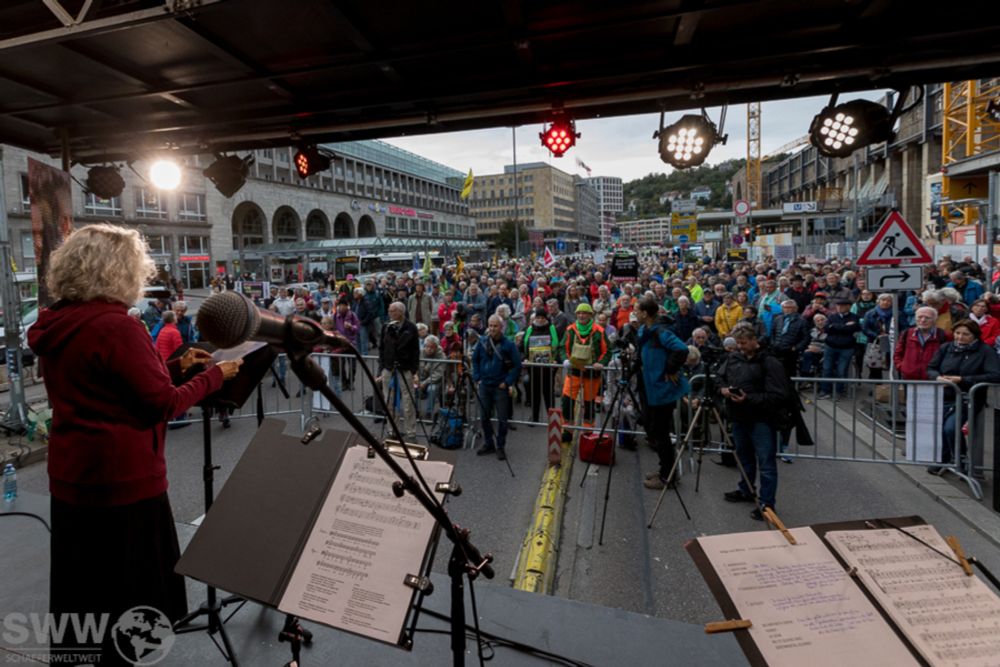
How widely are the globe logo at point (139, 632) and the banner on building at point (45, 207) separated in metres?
5.55

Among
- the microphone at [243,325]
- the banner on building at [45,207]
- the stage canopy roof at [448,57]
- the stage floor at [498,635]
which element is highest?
the stage canopy roof at [448,57]

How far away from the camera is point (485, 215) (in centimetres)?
13288

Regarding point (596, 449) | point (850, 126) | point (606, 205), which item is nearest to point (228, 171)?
point (596, 449)

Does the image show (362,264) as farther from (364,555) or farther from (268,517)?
(364,555)

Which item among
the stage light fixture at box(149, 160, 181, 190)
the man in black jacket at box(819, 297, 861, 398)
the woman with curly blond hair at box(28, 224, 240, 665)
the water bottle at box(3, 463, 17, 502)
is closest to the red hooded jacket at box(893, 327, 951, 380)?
the man in black jacket at box(819, 297, 861, 398)

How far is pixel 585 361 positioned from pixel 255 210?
57132 millimetres

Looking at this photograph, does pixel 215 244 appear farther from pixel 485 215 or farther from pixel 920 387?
pixel 485 215

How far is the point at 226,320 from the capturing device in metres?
1.37

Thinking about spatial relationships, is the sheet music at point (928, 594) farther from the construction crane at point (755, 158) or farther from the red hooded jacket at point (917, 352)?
the construction crane at point (755, 158)

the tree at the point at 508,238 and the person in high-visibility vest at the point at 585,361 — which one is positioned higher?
the tree at the point at 508,238

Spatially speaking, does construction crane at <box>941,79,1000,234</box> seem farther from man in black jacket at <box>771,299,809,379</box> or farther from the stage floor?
the stage floor

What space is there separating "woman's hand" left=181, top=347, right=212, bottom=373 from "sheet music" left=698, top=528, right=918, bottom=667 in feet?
7.27

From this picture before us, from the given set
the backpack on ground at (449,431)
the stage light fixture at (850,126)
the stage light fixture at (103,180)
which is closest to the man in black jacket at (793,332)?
the stage light fixture at (850,126)

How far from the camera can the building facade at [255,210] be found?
35084mm
